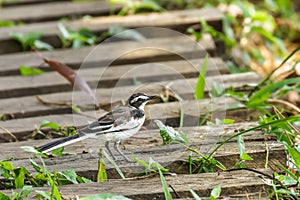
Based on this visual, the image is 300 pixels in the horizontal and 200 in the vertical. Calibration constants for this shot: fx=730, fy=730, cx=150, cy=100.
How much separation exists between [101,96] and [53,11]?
1.96 m

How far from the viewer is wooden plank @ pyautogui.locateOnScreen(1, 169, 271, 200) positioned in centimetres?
313

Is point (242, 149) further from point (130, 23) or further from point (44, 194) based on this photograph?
point (130, 23)

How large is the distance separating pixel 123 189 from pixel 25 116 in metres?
1.41

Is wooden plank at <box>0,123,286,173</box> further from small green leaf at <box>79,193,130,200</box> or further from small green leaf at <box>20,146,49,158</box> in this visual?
small green leaf at <box>79,193,130,200</box>

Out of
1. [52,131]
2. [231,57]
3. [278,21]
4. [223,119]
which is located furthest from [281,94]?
[278,21]

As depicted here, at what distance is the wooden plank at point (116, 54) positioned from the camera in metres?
5.18

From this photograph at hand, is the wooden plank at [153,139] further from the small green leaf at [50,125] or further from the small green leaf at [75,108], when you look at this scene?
the small green leaf at [75,108]

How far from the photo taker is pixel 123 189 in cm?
316

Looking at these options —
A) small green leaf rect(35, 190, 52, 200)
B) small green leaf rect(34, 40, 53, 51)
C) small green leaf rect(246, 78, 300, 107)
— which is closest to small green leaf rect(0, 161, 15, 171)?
small green leaf rect(35, 190, 52, 200)

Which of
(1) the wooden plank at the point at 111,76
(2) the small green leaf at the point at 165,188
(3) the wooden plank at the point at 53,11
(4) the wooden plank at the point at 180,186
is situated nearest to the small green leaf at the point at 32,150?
(4) the wooden plank at the point at 180,186

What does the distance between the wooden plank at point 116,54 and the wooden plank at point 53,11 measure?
0.86 meters

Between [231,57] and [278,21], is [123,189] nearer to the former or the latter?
[231,57]

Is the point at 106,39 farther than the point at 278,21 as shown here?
No

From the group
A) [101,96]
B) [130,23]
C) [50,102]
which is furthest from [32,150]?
[130,23]
